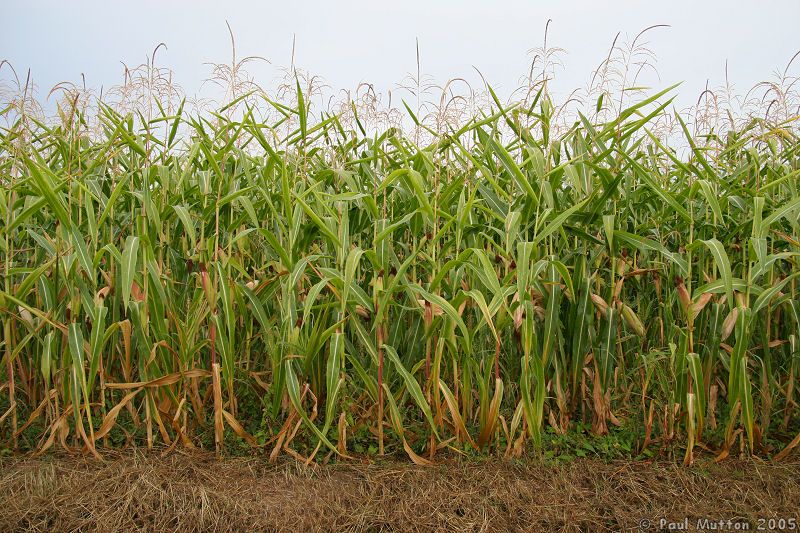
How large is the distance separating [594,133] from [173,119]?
1999 millimetres

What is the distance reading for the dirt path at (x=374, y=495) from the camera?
7.56 ft

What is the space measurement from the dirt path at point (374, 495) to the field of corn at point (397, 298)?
0.43 feet

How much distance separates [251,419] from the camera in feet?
9.91

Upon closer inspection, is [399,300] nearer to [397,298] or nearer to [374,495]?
[397,298]

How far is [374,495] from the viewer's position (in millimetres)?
2439

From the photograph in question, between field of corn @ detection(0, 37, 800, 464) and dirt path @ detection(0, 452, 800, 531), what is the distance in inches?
5.2

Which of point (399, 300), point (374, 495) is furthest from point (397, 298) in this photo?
point (374, 495)

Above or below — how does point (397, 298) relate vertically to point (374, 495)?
above

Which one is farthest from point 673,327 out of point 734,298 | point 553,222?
point 553,222

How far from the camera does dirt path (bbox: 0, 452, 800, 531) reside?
2305 mm

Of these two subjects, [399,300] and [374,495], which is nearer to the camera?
[374,495]

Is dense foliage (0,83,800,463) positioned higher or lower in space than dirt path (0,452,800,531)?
higher

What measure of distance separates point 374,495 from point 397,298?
36.4 inches

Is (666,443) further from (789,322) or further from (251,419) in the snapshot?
(251,419)
